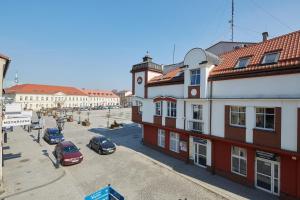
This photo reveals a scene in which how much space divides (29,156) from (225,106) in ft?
62.6

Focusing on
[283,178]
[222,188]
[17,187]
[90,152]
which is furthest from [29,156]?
[283,178]

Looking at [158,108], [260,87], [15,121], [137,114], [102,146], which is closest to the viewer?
[260,87]

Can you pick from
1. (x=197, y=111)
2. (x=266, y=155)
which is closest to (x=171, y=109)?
(x=197, y=111)

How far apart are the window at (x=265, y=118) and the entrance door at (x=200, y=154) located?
5.38 metres

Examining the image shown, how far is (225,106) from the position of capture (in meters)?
15.2

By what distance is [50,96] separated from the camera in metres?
97.9

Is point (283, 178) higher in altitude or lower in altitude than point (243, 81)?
lower

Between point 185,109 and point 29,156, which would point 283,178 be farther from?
point 29,156

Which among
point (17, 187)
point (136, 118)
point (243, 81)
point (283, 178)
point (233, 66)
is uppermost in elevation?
point (233, 66)

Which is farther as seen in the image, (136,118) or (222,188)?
(136,118)

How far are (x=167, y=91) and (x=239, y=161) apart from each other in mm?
9250

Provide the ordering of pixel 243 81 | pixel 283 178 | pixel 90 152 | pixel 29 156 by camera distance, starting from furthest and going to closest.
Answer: pixel 90 152 → pixel 29 156 → pixel 243 81 → pixel 283 178

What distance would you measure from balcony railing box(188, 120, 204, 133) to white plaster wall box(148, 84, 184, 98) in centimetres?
267

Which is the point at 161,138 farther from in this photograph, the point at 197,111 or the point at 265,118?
the point at 265,118
